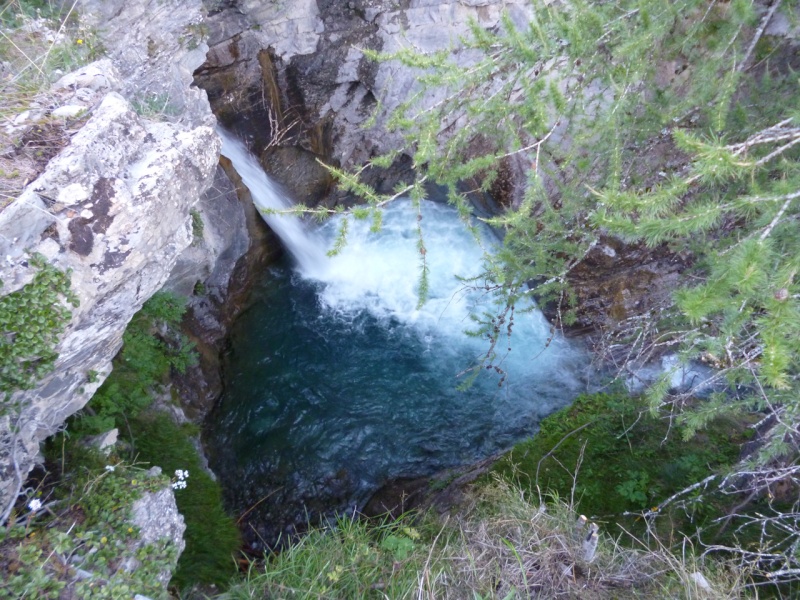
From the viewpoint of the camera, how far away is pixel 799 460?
3783 mm

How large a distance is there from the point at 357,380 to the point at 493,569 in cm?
406

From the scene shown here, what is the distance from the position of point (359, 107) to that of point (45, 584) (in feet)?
22.8

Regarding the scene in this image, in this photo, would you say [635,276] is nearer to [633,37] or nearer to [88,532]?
[633,37]

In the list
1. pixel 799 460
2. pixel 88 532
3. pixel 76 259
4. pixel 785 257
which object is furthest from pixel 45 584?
pixel 799 460

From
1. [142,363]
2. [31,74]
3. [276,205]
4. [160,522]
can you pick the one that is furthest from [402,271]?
[31,74]

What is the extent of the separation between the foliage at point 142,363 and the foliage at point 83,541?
0.75 m

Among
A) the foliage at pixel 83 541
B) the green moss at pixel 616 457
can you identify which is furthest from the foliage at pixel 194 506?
the green moss at pixel 616 457

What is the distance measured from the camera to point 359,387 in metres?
7.00

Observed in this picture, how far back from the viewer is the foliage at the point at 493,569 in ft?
10.4

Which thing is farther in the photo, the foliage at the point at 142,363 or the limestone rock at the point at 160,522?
the foliage at the point at 142,363

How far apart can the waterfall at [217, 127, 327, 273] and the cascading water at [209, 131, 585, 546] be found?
23 mm

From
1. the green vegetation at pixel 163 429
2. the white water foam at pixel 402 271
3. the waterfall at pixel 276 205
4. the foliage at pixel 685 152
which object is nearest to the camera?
the foliage at pixel 685 152

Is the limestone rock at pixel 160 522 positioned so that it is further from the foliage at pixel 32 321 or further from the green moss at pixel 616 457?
the green moss at pixel 616 457

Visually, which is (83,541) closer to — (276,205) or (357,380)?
(357,380)
